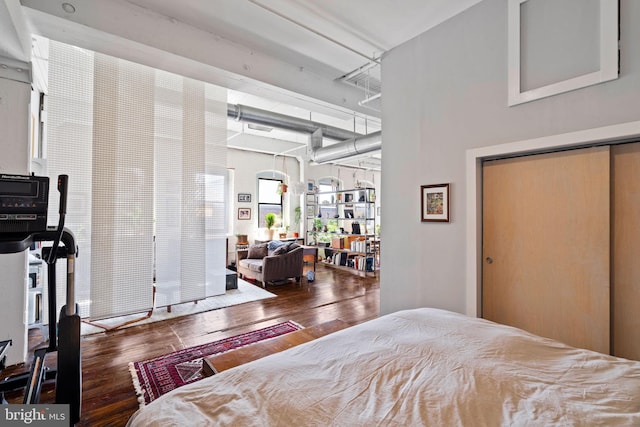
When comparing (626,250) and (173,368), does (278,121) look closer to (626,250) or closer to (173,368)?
(173,368)

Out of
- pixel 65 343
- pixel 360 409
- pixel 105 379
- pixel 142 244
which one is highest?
pixel 142 244

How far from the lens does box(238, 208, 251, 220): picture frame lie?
7.90 meters

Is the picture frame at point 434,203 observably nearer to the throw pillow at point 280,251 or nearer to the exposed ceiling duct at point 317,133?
the exposed ceiling duct at point 317,133

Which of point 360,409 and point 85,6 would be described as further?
point 85,6

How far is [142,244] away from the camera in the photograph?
11.1 feet

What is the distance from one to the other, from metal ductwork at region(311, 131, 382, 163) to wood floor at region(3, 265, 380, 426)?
99.2 inches

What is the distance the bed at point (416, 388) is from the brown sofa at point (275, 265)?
4.12 metres

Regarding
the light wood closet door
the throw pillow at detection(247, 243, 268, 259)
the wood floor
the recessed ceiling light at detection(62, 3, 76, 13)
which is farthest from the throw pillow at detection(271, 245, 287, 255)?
the recessed ceiling light at detection(62, 3, 76, 13)

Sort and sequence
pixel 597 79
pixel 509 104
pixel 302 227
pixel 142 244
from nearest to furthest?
pixel 597 79 → pixel 509 104 → pixel 142 244 → pixel 302 227

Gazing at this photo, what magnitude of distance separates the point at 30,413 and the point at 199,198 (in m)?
2.59

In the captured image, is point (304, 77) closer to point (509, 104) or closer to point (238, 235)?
point (509, 104)

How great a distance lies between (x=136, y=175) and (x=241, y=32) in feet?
6.30

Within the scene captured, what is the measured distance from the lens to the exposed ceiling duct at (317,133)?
4609mm

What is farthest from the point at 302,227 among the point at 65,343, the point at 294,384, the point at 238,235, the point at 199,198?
the point at 294,384
